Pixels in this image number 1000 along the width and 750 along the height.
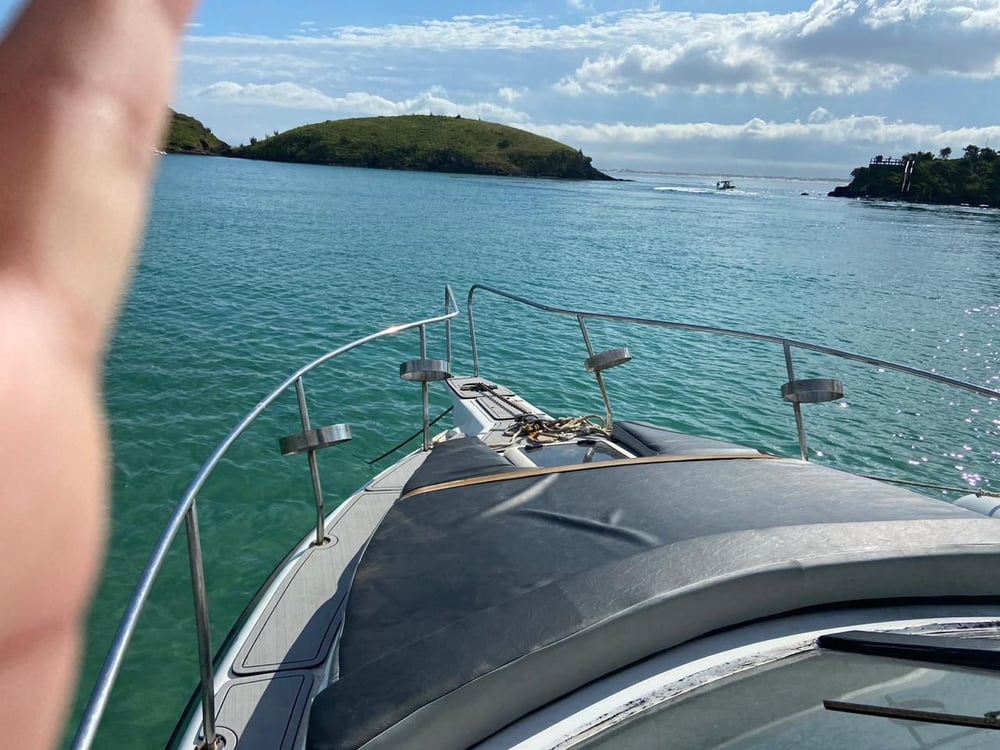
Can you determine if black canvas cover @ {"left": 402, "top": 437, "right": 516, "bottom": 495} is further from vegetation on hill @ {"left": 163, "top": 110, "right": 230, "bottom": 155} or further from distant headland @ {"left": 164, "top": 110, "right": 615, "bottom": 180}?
distant headland @ {"left": 164, "top": 110, "right": 615, "bottom": 180}

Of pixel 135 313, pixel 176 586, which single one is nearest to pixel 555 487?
pixel 176 586

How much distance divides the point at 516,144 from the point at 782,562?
168m

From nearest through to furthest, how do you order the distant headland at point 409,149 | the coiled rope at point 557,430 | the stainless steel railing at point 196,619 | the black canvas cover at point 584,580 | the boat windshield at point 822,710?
the stainless steel railing at point 196,619 < the boat windshield at point 822,710 < the black canvas cover at point 584,580 < the coiled rope at point 557,430 < the distant headland at point 409,149

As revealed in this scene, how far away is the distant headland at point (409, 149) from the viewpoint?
465 ft

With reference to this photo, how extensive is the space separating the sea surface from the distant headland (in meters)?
115

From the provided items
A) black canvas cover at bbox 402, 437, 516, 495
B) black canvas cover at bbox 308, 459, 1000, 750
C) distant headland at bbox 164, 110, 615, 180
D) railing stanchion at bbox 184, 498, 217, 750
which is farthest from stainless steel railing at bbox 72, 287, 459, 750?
distant headland at bbox 164, 110, 615, 180

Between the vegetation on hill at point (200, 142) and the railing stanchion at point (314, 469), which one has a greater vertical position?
the vegetation on hill at point (200, 142)

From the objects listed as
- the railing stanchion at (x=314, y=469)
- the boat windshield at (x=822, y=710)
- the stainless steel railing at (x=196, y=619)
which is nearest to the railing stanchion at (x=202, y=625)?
the stainless steel railing at (x=196, y=619)

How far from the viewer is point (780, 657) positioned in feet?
5.79

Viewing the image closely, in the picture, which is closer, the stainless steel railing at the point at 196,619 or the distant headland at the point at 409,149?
the stainless steel railing at the point at 196,619

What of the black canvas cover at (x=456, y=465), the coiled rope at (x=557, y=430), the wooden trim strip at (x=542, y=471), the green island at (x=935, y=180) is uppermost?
the green island at (x=935, y=180)

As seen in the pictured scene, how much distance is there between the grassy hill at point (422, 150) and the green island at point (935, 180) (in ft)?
187

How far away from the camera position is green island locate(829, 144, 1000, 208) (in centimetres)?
10900

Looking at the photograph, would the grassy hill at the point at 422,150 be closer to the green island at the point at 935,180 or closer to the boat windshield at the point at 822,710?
the green island at the point at 935,180
